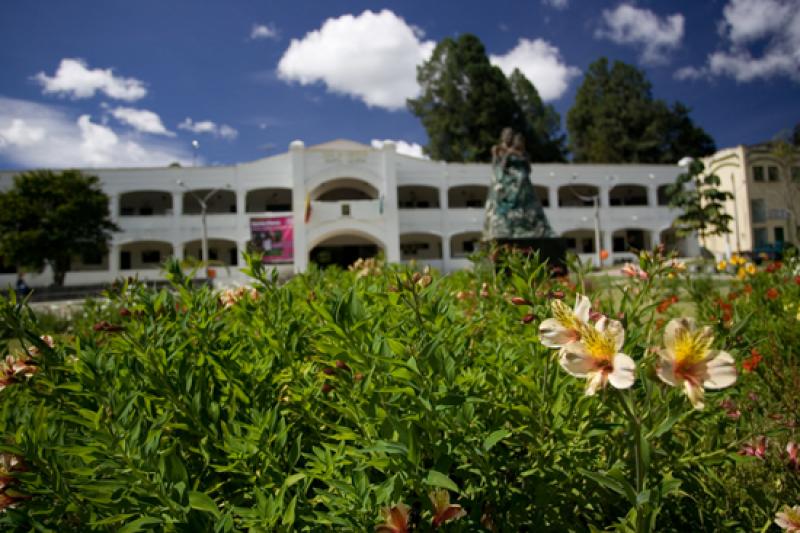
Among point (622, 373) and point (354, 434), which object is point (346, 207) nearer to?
point (354, 434)

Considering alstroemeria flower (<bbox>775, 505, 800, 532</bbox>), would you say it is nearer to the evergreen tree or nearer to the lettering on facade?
the lettering on facade

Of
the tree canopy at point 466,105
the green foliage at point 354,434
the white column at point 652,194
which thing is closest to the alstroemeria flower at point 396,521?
the green foliage at point 354,434

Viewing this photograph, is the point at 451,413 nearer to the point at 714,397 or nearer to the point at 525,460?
the point at 525,460

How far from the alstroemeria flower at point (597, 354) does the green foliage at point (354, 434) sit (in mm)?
57

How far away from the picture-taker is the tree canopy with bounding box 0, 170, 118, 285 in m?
20.3

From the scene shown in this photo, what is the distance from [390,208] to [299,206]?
16.6ft

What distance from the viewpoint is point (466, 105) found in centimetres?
3500

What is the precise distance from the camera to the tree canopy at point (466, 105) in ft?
114

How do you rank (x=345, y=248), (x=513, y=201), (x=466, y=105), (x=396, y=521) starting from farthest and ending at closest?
(x=466, y=105) < (x=345, y=248) < (x=513, y=201) < (x=396, y=521)

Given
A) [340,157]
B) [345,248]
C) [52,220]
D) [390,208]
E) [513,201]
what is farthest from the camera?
[345,248]

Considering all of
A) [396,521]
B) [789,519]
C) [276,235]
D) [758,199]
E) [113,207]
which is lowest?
[789,519]

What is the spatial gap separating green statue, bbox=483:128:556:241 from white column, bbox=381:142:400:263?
43.8ft

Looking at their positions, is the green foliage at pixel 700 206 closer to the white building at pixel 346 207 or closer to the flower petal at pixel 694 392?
the white building at pixel 346 207

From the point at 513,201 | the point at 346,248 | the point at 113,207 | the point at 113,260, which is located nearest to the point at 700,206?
the point at 513,201
